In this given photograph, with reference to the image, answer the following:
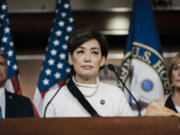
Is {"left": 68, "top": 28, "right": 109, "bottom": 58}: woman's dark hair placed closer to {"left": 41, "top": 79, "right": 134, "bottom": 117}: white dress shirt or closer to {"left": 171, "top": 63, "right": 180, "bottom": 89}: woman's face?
{"left": 41, "top": 79, "right": 134, "bottom": 117}: white dress shirt

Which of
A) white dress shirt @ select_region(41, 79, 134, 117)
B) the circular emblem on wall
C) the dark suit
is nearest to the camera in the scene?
white dress shirt @ select_region(41, 79, 134, 117)

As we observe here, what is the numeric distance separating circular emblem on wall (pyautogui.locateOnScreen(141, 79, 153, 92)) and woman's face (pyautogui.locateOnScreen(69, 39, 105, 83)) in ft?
3.79

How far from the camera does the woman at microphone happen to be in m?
1.48

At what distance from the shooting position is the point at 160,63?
2.65m

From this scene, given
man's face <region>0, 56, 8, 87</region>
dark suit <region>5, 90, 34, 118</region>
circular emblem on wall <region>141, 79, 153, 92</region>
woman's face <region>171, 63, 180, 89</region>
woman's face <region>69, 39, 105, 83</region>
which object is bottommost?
circular emblem on wall <region>141, 79, 153, 92</region>

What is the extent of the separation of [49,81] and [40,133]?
176 cm

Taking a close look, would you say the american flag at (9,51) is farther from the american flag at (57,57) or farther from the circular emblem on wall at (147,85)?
the circular emblem on wall at (147,85)

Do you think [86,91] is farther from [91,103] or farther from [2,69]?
[2,69]

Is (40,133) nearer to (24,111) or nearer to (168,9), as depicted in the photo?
(24,111)

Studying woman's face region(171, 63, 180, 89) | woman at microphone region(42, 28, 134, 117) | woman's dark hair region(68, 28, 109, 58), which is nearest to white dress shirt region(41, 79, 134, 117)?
woman at microphone region(42, 28, 134, 117)

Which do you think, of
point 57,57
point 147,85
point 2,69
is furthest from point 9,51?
point 147,85

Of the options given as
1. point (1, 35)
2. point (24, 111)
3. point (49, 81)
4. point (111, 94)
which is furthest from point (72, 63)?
point (1, 35)

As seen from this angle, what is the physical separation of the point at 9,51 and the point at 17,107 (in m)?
0.87

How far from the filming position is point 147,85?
263 cm
